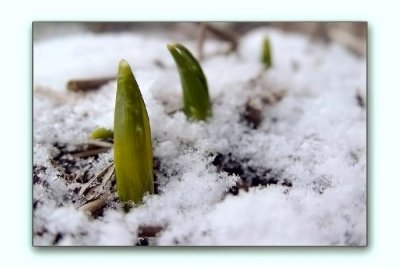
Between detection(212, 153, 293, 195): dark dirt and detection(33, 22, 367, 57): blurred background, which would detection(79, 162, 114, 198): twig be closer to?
detection(212, 153, 293, 195): dark dirt

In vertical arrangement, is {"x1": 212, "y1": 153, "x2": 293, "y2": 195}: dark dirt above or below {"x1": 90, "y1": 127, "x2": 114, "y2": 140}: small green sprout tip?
below

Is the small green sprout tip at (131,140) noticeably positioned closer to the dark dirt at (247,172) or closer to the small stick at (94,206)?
the small stick at (94,206)

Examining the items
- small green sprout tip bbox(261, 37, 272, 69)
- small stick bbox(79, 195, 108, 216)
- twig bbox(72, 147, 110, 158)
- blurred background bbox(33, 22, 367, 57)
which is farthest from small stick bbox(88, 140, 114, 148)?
small green sprout tip bbox(261, 37, 272, 69)

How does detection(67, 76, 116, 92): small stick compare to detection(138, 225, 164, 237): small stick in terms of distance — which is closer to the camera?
detection(138, 225, 164, 237): small stick

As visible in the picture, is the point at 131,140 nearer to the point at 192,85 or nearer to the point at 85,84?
the point at 192,85
